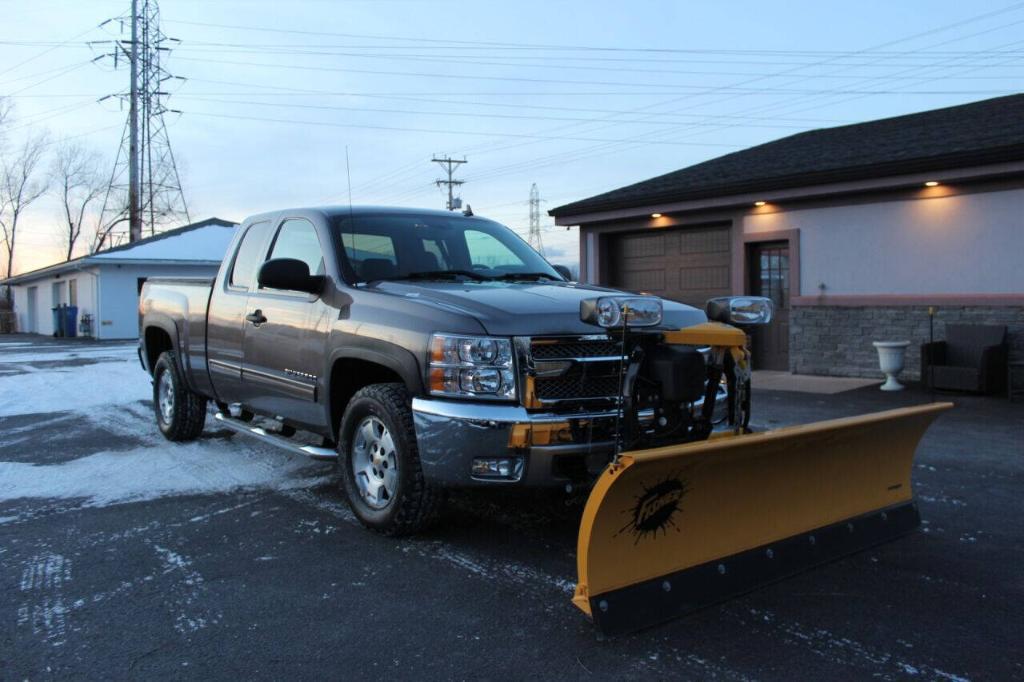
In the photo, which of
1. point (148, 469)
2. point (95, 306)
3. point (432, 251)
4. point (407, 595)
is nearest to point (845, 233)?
point (432, 251)

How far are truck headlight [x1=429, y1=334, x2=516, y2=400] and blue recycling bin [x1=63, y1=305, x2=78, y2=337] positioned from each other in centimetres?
3414

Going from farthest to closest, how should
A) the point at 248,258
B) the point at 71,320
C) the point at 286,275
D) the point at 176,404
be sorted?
the point at 71,320 → the point at 176,404 → the point at 248,258 → the point at 286,275

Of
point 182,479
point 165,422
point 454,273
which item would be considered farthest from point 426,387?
point 165,422

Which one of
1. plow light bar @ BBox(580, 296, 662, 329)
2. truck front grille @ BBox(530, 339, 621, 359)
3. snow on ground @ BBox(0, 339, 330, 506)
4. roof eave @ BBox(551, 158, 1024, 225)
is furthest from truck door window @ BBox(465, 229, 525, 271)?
roof eave @ BBox(551, 158, 1024, 225)

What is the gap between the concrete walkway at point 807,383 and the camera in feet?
37.8

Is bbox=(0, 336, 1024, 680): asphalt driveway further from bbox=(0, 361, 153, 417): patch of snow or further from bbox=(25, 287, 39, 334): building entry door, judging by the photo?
bbox=(25, 287, 39, 334): building entry door

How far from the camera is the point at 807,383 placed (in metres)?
12.2

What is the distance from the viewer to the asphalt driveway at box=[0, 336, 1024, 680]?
3.23m

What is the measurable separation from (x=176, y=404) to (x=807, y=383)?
8.70m

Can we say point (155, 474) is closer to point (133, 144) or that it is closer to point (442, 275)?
point (442, 275)

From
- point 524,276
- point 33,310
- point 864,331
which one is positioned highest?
point 524,276

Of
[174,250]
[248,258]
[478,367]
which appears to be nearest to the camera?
[478,367]

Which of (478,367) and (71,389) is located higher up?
(478,367)

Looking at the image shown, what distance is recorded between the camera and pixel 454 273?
17.9 ft
